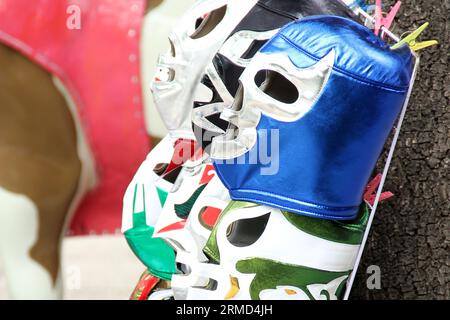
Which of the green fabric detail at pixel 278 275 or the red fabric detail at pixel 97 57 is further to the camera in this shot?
the red fabric detail at pixel 97 57

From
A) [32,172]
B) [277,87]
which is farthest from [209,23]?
[32,172]

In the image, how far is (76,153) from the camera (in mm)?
1133

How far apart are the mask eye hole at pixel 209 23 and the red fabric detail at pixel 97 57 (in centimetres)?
28

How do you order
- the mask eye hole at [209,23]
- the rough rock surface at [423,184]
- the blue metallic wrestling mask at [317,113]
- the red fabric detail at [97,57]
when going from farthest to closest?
1. the red fabric detail at [97,57]
2. the rough rock surface at [423,184]
3. the mask eye hole at [209,23]
4. the blue metallic wrestling mask at [317,113]

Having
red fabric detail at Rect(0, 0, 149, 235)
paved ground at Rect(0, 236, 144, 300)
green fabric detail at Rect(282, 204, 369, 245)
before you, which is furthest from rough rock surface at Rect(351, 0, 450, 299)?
paved ground at Rect(0, 236, 144, 300)

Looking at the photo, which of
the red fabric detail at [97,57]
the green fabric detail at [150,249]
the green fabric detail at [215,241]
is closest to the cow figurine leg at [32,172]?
the red fabric detail at [97,57]

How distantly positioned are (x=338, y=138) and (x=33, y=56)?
56 cm

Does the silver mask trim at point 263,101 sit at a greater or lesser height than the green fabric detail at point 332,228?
greater

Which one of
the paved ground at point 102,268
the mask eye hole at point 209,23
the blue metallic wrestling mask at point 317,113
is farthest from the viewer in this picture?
the paved ground at point 102,268

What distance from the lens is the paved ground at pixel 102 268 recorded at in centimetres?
172

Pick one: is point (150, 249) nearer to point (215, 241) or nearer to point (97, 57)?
point (215, 241)

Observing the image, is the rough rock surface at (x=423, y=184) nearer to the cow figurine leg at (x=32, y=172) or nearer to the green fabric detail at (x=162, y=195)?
the green fabric detail at (x=162, y=195)

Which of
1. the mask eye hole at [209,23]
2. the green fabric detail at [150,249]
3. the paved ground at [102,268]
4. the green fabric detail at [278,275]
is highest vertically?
the mask eye hole at [209,23]

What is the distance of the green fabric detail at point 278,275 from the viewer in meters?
0.72
